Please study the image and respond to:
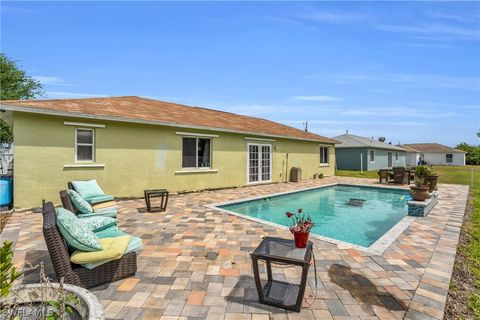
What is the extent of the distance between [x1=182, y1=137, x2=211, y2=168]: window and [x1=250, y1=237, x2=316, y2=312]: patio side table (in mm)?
9029

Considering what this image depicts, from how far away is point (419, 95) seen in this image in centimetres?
1895

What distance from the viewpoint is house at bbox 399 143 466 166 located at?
47.2 meters

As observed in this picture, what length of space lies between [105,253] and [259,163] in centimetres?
1241

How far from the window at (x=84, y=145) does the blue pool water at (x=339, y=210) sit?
5.27 m

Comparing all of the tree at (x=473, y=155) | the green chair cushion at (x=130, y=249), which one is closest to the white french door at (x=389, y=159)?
the tree at (x=473, y=155)

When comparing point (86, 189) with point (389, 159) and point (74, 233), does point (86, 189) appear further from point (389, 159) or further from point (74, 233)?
point (389, 159)

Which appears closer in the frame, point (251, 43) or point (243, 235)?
point (243, 235)

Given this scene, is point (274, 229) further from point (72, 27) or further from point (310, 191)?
point (72, 27)

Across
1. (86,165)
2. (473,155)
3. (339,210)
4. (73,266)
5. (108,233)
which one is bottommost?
(339,210)

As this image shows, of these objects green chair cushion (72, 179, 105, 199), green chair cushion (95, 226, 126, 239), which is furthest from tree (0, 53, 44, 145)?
green chair cushion (95, 226, 126, 239)

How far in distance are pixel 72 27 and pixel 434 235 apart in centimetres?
1390

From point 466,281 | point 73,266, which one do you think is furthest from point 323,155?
point 73,266

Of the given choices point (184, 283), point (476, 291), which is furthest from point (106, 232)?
point (476, 291)

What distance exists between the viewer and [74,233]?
3.23 metres
